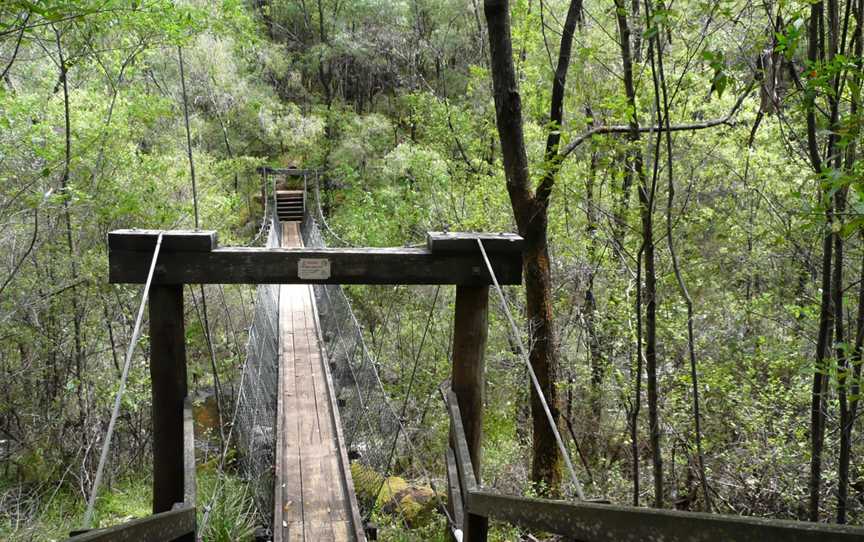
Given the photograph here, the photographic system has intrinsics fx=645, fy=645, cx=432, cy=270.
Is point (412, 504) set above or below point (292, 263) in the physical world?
below

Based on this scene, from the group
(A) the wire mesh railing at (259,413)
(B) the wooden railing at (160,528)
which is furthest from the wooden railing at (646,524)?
(A) the wire mesh railing at (259,413)

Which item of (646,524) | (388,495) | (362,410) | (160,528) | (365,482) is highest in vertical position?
(646,524)

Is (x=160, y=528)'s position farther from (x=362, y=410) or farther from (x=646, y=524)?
(x=362, y=410)

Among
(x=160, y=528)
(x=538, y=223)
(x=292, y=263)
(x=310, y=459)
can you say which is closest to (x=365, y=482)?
(x=310, y=459)

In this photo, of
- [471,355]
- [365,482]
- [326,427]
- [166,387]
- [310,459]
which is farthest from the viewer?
[365,482]

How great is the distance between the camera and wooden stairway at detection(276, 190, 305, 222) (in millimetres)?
14172

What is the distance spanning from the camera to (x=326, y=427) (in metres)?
3.56

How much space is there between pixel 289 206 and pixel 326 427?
1131 centimetres

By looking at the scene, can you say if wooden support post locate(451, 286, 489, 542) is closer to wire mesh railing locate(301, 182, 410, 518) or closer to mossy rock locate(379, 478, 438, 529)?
wire mesh railing locate(301, 182, 410, 518)

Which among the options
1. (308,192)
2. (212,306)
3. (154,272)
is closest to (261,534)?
(154,272)

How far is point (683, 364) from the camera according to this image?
5328 millimetres

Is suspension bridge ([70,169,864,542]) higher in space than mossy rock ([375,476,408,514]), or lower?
higher

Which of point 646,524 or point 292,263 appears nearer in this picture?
point 646,524

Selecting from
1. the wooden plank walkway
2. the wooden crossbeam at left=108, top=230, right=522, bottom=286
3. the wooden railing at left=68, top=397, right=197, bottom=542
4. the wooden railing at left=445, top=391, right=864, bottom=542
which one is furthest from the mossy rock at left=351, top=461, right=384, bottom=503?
the wooden railing at left=445, top=391, right=864, bottom=542
